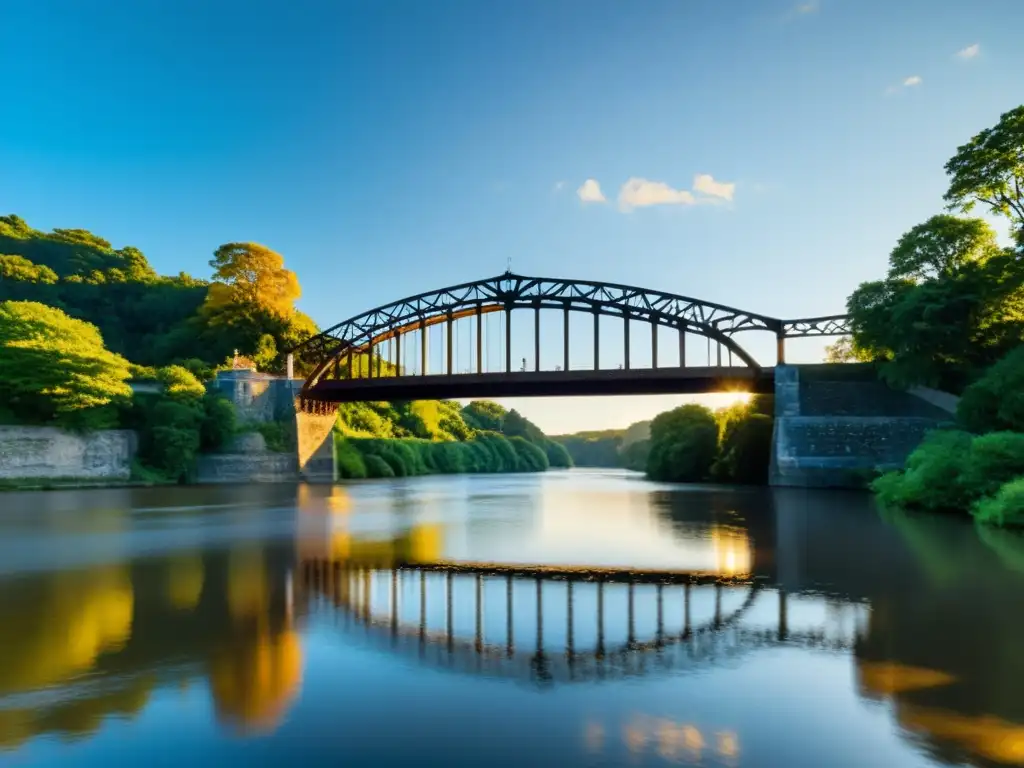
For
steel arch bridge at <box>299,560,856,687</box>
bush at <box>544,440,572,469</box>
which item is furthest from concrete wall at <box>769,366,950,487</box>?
bush at <box>544,440,572,469</box>

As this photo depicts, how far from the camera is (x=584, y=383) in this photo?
60.5 m

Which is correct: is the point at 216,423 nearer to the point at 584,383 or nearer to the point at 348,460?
the point at 348,460

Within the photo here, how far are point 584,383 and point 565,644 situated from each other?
50.2 m

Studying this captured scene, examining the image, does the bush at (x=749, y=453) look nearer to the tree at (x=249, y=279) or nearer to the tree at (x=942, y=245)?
the tree at (x=942, y=245)

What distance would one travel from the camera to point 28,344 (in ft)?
168

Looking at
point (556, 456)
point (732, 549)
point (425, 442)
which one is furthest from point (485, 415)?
point (732, 549)

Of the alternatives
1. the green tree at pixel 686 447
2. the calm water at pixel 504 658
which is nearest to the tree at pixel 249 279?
the green tree at pixel 686 447

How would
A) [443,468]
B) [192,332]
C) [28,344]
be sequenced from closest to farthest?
[28,344]
[192,332]
[443,468]

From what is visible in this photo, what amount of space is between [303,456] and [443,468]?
39.8 meters

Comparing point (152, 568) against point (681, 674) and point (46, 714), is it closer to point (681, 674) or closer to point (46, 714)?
point (46, 714)

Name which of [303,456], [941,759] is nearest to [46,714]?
Answer: [941,759]

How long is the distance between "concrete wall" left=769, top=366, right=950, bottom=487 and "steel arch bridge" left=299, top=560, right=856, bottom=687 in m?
40.2

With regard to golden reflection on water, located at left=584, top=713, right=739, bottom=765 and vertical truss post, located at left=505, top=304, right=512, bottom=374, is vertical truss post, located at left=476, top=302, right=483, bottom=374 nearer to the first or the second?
vertical truss post, located at left=505, top=304, right=512, bottom=374

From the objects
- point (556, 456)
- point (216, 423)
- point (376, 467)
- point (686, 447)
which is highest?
point (216, 423)
